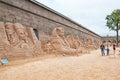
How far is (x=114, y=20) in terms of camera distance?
34.7 meters

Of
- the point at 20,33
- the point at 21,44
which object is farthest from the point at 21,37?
the point at 21,44

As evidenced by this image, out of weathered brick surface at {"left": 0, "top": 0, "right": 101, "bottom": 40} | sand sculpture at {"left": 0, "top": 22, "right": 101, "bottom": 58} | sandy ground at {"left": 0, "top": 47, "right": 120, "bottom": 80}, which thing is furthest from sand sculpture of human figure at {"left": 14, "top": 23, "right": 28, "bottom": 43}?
sandy ground at {"left": 0, "top": 47, "right": 120, "bottom": 80}

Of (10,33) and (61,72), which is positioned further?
(10,33)

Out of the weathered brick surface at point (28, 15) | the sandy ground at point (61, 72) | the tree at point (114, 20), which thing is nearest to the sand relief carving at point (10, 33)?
the weathered brick surface at point (28, 15)

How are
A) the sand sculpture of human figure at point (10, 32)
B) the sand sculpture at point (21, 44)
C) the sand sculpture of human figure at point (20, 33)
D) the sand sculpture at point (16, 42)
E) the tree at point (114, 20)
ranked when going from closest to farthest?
1. the sand sculpture at point (16, 42)
2. the sand sculpture at point (21, 44)
3. the sand sculpture of human figure at point (10, 32)
4. the sand sculpture of human figure at point (20, 33)
5. the tree at point (114, 20)

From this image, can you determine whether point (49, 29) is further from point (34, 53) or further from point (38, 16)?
point (34, 53)

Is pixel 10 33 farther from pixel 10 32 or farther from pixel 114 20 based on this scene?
pixel 114 20

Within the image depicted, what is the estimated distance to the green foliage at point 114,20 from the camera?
Result: 34.2 metres

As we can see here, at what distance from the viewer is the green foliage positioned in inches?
1346

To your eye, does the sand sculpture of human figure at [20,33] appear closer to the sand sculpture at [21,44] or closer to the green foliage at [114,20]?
the sand sculpture at [21,44]

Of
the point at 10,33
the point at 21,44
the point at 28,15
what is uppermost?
the point at 28,15

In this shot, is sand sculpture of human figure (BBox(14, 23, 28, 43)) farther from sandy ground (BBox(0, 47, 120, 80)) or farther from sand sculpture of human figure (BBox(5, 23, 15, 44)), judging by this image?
sandy ground (BBox(0, 47, 120, 80))

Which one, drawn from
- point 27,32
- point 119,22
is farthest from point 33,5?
point 119,22

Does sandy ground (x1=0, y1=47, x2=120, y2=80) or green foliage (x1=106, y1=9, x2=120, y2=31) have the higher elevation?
green foliage (x1=106, y1=9, x2=120, y2=31)
